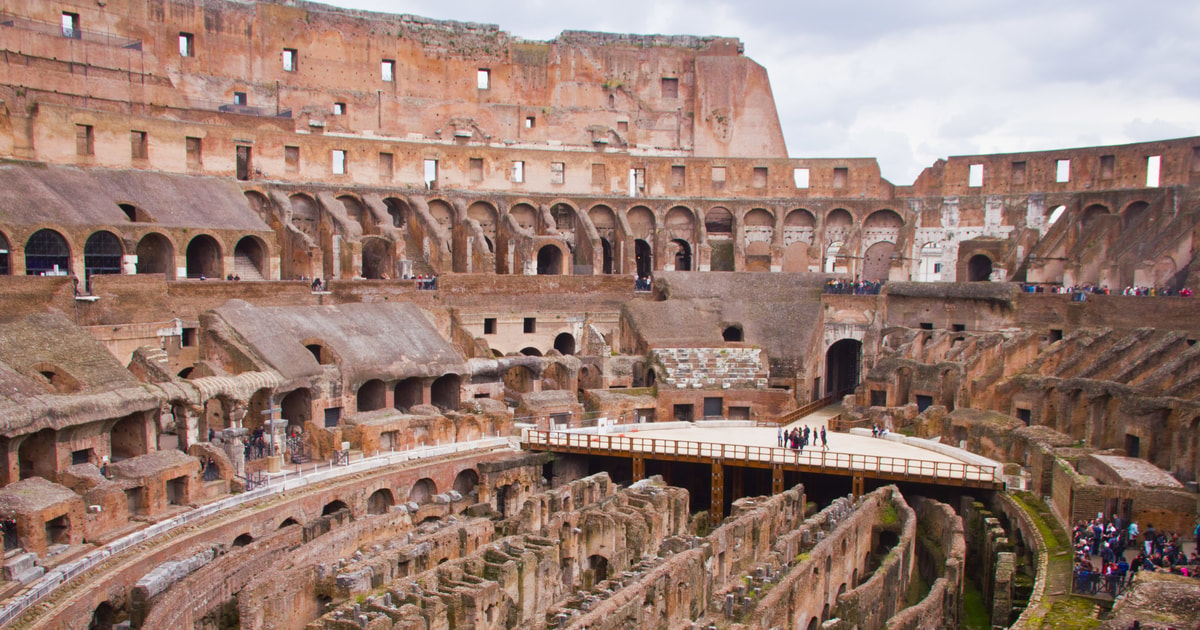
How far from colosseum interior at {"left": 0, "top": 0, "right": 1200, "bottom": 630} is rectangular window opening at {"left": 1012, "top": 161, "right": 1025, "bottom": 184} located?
0.25 meters

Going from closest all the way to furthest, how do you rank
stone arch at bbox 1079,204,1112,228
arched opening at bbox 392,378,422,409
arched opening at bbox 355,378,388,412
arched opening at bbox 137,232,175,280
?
arched opening at bbox 355,378,388,412 < arched opening at bbox 392,378,422,409 < arched opening at bbox 137,232,175,280 < stone arch at bbox 1079,204,1112,228

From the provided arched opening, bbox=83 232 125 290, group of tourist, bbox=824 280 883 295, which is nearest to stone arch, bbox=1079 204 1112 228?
group of tourist, bbox=824 280 883 295

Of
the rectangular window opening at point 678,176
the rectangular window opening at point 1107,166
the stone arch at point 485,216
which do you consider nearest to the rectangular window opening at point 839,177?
the rectangular window opening at point 678,176

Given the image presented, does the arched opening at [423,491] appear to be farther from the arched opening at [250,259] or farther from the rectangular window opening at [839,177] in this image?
the rectangular window opening at [839,177]

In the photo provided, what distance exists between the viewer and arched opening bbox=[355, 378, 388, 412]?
114 feet

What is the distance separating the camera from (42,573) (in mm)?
19688

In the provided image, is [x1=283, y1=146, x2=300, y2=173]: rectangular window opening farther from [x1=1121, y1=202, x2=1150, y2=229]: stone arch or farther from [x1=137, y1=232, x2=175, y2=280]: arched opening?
[x1=1121, y1=202, x2=1150, y2=229]: stone arch

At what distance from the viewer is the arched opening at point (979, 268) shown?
48.1 meters

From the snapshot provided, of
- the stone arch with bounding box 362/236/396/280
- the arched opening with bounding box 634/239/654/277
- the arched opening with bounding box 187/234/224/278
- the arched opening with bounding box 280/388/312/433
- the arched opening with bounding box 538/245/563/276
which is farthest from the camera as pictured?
the arched opening with bounding box 634/239/654/277

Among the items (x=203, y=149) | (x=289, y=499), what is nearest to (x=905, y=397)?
(x=289, y=499)

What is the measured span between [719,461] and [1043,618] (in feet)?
Answer: 43.4

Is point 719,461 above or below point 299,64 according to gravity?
below

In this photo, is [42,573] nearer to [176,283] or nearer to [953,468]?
[176,283]

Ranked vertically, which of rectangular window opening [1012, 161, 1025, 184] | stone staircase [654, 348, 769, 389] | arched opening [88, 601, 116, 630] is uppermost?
rectangular window opening [1012, 161, 1025, 184]
